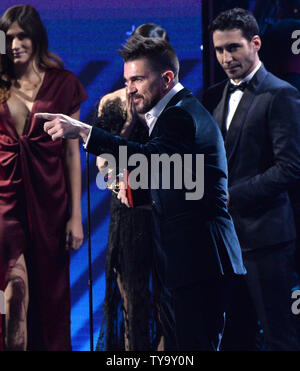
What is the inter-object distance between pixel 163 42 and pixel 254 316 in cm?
151

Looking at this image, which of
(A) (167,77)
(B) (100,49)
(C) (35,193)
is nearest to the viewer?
(A) (167,77)

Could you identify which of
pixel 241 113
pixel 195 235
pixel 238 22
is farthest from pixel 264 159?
pixel 195 235

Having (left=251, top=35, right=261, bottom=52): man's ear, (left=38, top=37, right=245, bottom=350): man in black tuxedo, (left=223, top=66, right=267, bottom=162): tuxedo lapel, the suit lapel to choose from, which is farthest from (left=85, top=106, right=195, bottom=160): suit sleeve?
(left=251, top=35, right=261, bottom=52): man's ear

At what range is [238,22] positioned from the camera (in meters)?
3.42

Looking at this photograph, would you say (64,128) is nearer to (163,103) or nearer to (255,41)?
→ (163,103)

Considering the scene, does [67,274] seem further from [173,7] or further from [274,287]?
[173,7]

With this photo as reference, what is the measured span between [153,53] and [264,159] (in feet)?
Result: 2.82

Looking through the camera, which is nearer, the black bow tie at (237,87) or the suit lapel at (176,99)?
the suit lapel at (176,99)

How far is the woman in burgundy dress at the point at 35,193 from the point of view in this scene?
3512 mm

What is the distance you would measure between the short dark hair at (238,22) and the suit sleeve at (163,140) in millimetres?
997

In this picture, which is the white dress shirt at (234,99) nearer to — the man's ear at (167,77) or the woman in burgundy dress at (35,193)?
the man's ear at (167,77)

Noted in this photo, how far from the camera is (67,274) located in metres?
3.66

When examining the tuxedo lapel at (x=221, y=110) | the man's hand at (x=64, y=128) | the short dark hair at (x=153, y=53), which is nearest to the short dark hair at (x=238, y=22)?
the tuxedo lapel at (x=221, y=110)
